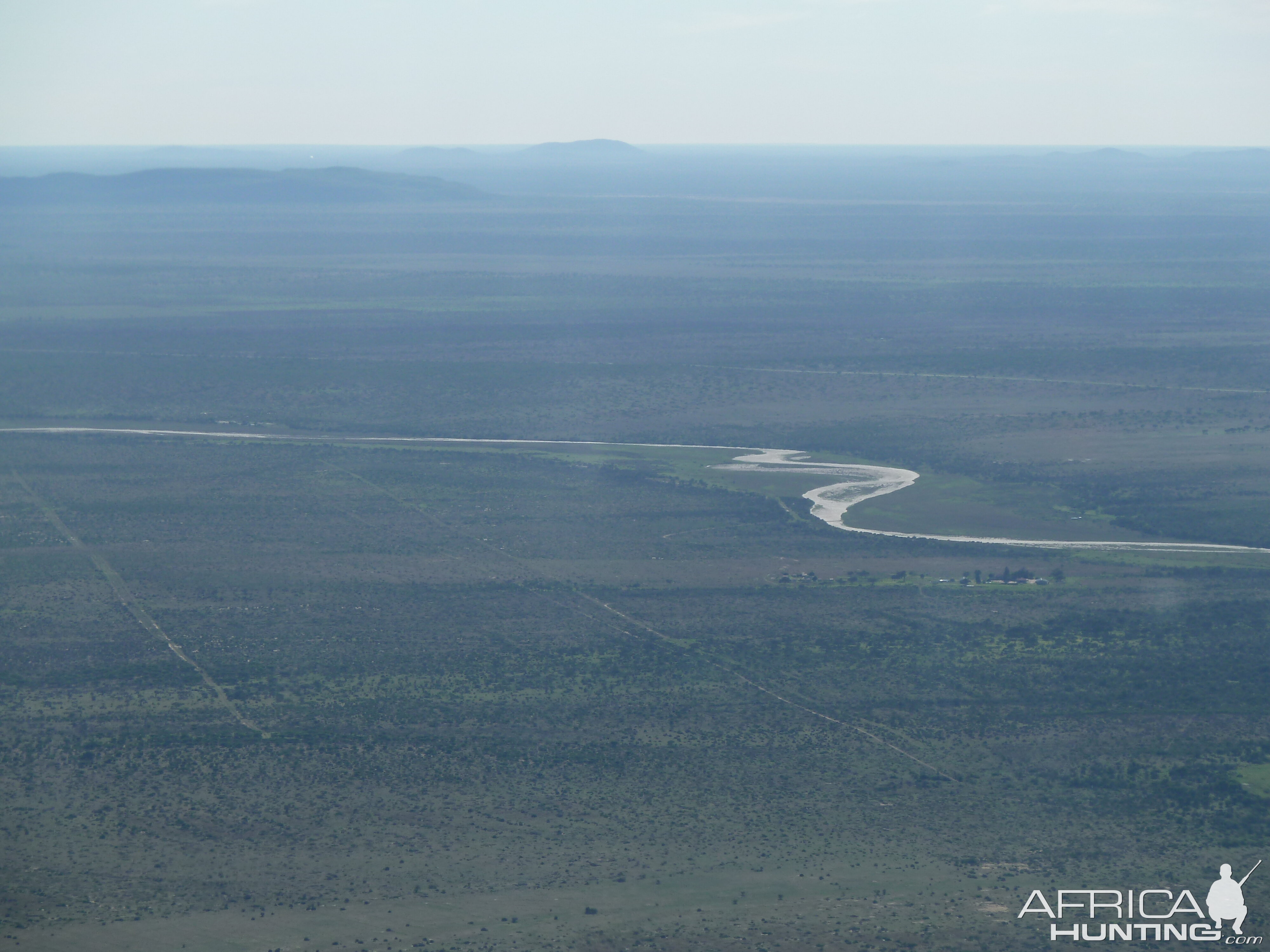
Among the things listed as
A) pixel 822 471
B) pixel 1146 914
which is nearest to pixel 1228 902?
pixel 1146 914

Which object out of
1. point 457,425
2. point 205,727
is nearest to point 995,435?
point 457,425

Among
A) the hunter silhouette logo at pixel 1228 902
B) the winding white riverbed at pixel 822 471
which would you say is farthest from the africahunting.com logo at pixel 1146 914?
the winding white riverbed at pixel 822 471

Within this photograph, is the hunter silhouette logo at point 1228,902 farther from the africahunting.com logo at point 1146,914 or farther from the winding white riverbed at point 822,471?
the winding white riverbed at point 822,471

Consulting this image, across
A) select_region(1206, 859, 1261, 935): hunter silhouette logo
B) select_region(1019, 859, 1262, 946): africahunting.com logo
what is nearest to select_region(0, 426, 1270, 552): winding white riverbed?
select_region(1206, 859, 1261, 935): hunter silhouette logo

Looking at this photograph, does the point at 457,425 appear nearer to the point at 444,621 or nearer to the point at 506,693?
the point at 444,621

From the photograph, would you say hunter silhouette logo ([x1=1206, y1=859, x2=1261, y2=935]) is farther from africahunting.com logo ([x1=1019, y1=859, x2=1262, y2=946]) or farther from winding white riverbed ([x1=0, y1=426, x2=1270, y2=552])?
winding white riverbed ([x1=0, y1=426, x2=1270, y2=552])

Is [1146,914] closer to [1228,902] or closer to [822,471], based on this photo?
[1228,902]
